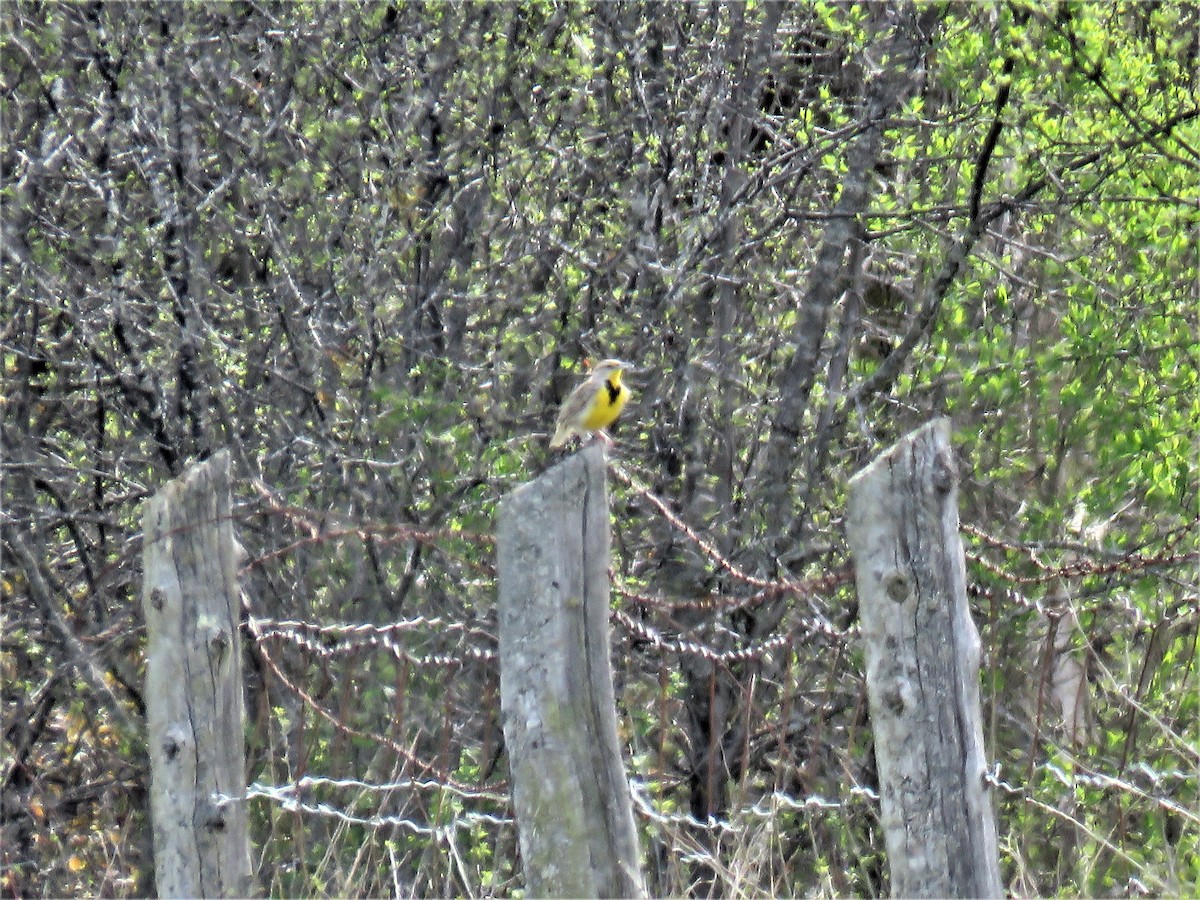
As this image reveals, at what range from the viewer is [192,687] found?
3.77 meters

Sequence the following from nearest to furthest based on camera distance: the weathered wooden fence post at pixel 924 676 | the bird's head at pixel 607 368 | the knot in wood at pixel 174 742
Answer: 1. the weathered wooden fence post at pixel 924 676
2. the knot in wood at pixel 174 742
3. the bird's head at pixel 607 368

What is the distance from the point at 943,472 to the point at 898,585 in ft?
0.78

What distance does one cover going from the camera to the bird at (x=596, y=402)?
6.53 metres

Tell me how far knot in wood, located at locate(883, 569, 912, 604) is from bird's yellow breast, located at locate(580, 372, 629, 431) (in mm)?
3393

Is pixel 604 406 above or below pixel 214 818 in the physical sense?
above

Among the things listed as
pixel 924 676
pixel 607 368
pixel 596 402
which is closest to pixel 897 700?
pixel 924 676

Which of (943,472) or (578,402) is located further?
(578,402)

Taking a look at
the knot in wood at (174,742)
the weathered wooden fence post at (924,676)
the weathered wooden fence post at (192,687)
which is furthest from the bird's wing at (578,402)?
the weathered wooden fence post at (924,676)

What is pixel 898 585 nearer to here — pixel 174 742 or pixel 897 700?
pixel 897 700

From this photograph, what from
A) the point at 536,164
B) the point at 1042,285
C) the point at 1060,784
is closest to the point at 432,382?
the point at 536,164

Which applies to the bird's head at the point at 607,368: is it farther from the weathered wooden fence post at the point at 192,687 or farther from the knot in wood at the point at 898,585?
the knot in wood at the point at 898,585

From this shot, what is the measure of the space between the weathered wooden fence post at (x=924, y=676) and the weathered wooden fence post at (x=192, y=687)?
153cm

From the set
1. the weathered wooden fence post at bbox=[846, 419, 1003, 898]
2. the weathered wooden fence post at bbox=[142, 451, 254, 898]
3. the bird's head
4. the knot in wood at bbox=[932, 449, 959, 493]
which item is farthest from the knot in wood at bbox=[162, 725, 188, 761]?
the bird's head

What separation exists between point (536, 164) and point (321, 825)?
3334 mm
